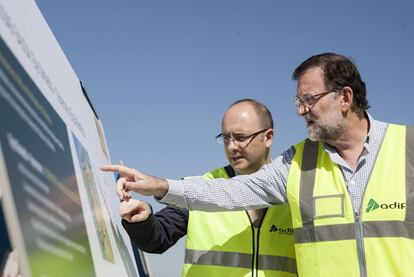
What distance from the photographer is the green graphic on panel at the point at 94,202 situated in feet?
7.20

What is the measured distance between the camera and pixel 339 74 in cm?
284

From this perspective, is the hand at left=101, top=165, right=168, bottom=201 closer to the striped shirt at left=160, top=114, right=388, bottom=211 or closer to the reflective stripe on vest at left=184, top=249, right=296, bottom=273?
the striped shirt at left=160, top=114, right=388, bottom=211

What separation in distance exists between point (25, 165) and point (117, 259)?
1286 mm

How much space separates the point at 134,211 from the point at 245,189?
60cm

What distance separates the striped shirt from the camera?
8.72 feet

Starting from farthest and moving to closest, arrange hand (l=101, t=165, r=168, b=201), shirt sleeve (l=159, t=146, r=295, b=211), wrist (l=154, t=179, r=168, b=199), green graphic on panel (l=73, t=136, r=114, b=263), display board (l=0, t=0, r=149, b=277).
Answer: shirt sleeve (l=159, t=146, r=295, b=211), wrist (l=154, t=179, r=168, b=199), hand (l=101, t=165, r=168, b=201), green graphic on panel (l=73, t=136, r=114, b=263), display board (l=0, t=0, r=149, b=277)

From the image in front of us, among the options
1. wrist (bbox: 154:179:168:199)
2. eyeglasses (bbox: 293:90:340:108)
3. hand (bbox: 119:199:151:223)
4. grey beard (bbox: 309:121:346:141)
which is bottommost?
hand (bbox: 119:199:151:223)

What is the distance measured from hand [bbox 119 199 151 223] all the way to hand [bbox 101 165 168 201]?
0.07 meters

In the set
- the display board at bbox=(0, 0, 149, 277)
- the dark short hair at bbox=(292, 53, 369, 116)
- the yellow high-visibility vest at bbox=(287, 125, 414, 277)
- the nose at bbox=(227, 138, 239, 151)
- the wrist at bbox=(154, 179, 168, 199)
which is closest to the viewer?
the display board at bbox=(0, 0, 149, 277)

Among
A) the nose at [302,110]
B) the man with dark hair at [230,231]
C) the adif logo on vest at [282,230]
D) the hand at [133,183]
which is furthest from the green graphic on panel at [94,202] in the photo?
the nose at [302,110]

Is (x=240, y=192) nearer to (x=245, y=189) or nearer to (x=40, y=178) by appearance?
(x=245, y=189)

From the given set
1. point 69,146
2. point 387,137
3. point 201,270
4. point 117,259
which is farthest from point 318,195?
point 69,146

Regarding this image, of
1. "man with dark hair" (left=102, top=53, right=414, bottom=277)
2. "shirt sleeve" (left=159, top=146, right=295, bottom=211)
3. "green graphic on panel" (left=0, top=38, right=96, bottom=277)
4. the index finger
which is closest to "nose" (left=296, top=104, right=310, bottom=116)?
"man with dark hair" (left=102, top=53, right=414, bottom=277)

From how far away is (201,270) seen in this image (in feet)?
9.75
